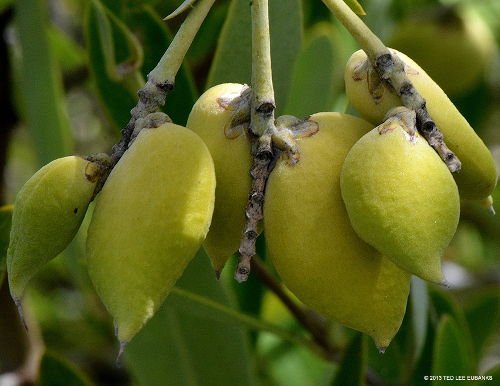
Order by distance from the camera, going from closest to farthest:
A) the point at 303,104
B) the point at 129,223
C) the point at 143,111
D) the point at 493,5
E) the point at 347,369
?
1. the point at 129,223
2. the point at 143,111
3. the point at 347,369
4. the point at 303,104
5. the point at 493,5

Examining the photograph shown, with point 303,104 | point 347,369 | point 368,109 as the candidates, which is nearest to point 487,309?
point 347,369

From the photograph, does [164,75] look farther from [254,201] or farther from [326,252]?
[326,252]

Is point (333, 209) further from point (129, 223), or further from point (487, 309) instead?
point (487, 309)

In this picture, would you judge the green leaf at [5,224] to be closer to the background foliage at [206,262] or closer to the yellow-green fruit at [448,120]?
the background foliage at [206,262]

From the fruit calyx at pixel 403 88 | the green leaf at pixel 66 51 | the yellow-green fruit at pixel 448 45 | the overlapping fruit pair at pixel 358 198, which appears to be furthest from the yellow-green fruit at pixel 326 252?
the yellow-green fruit at pixel 448 45

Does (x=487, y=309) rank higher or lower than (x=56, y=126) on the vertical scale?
lower
